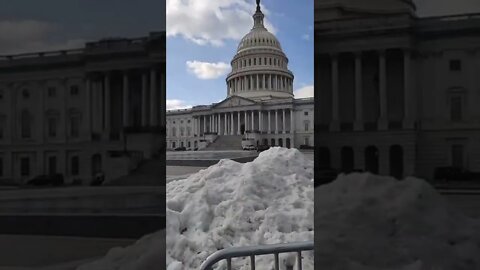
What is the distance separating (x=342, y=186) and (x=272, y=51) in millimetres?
21747

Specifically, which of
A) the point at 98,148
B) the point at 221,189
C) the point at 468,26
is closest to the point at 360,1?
the point at 468,26

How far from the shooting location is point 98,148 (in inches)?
102

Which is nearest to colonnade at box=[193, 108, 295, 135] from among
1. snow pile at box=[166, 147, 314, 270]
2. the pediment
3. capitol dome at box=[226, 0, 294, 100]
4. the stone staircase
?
the pediment

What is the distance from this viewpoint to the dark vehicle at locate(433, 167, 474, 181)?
276 centimetres

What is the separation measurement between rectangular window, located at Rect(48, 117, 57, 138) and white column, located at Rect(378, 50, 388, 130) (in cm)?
211

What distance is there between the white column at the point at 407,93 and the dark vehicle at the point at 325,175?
1.88ft

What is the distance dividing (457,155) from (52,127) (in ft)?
8.70

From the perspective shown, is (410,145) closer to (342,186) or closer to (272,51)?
(342,186)

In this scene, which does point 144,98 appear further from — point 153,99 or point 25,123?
point 25,123

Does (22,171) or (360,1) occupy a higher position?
(360,1)

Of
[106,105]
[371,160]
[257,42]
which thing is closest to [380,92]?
[371,160]

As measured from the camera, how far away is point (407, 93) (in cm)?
284

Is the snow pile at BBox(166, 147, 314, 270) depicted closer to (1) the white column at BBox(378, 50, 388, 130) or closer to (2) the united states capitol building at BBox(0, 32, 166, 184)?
(2) the united states capitol building at BBox(0, 32, 166, 184)

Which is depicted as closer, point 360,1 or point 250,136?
point 360,1
